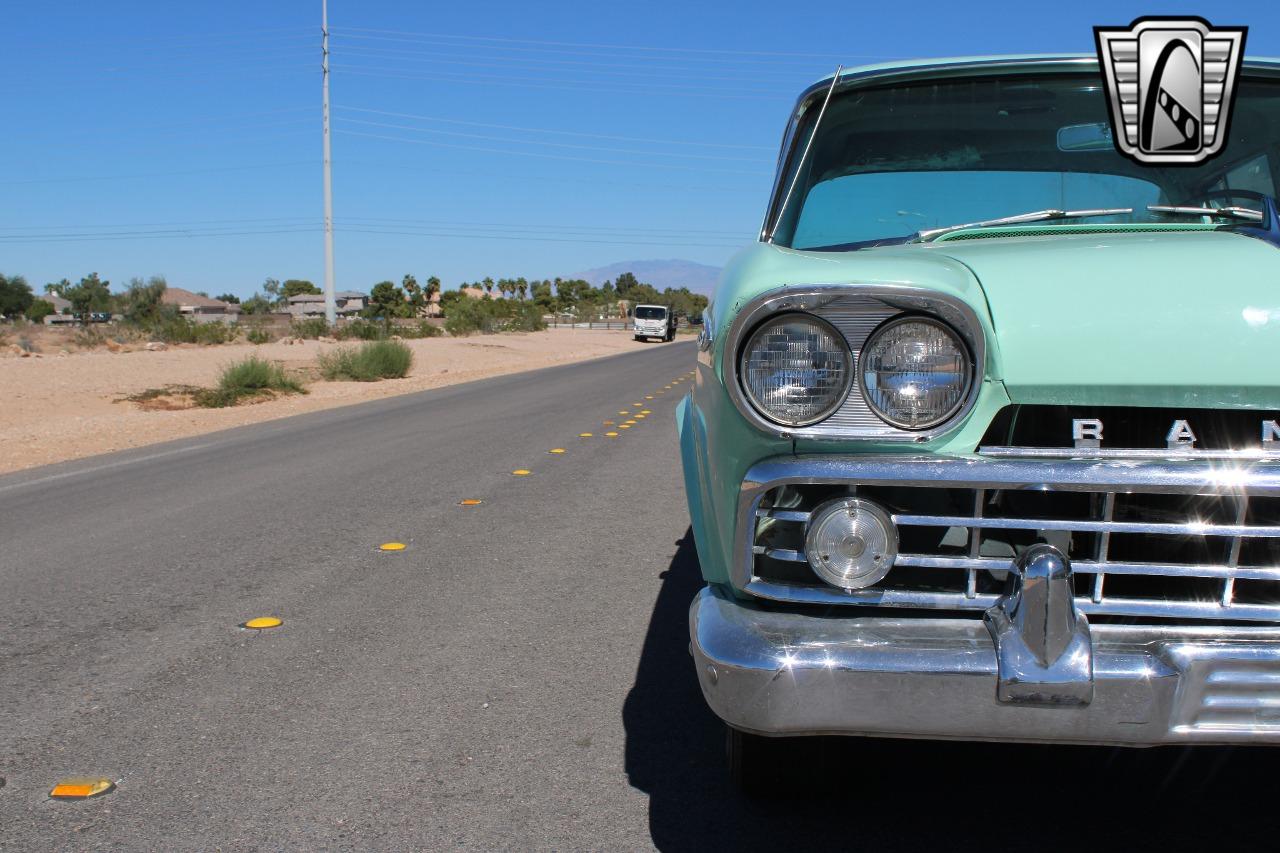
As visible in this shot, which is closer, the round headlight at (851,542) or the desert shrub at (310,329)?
the round headlight at (851,542)

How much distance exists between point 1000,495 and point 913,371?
30 cm

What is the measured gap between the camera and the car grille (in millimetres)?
1950

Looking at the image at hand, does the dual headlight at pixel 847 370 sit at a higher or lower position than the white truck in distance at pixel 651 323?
higher

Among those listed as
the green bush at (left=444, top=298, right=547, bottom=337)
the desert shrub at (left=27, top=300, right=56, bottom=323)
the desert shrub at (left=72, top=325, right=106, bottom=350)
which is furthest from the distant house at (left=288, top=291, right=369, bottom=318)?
the desert shrub at (left=72, top=325, right=106, bottom=350)

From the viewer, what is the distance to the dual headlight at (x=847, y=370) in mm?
2078

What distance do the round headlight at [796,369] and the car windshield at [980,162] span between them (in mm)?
1121

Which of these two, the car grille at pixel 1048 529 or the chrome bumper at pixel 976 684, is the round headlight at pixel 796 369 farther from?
the chrome bumper at pixel 976 684

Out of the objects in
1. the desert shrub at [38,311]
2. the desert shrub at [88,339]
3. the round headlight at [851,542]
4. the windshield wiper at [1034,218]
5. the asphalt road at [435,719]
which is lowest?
the desert shrub at [38,311]

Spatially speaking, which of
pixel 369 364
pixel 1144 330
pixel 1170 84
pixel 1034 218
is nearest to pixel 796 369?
pixel 1144 330

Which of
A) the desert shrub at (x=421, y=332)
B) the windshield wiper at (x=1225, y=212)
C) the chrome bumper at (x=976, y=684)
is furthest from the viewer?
the desert shrub at (x=421, y=332)

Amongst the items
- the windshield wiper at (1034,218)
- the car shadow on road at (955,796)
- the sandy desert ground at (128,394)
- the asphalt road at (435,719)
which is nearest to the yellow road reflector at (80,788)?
the asphalt road at (435,719)

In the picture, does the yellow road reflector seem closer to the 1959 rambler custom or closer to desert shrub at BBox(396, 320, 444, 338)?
the 1959 rambler custom

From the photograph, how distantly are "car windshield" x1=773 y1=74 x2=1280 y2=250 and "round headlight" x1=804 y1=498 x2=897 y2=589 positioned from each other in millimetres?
1312

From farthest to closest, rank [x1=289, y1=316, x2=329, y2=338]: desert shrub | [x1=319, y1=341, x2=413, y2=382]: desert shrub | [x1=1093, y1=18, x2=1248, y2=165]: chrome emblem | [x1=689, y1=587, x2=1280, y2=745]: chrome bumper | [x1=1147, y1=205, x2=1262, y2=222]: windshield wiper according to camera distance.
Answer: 1. [x1=289, y1=316, x2=329, y2=338]: desert shrub
2. [x1=319, y1=341, x2=413, y2=382]: desert shrub
3. [x1=1093, y1=18, x2=1248, y2=165]: chrome emblem
4. [x1=1147, y1=205, x2=1262, y2=222]: windshield wiper
5. [x1=689, y1=587, x2=1280, y2=745]: chrome bumper
